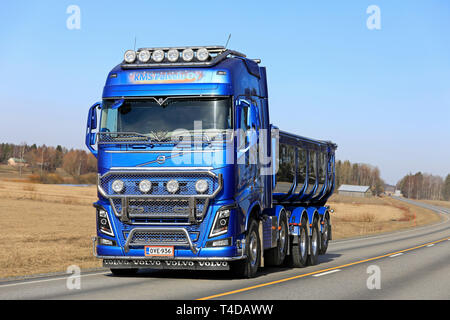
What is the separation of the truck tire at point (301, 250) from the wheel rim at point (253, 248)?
11.9 feet

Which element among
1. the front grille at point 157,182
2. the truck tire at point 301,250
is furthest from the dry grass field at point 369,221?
the front grille at point 157,182

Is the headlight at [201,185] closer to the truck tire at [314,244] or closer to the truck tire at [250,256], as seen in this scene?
the truck tire at [250,256]

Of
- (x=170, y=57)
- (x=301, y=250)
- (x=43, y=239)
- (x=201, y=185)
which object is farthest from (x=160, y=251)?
(x=43, y=239)

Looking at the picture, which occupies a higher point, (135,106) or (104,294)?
(135,106)

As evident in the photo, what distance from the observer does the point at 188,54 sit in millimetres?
12852

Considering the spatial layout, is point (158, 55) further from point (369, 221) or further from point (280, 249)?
point (369, 221)

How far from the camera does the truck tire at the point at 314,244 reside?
1841 cm

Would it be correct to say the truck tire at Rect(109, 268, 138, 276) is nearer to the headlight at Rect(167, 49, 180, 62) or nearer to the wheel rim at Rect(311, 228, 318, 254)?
the headlight at Rect(167, 49, 180, 62)

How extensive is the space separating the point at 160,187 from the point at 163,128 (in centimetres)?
109

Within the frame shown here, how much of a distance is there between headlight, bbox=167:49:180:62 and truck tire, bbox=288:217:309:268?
21.5ft

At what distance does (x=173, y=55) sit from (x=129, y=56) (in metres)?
0.89

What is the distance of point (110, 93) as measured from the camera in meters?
12.7
